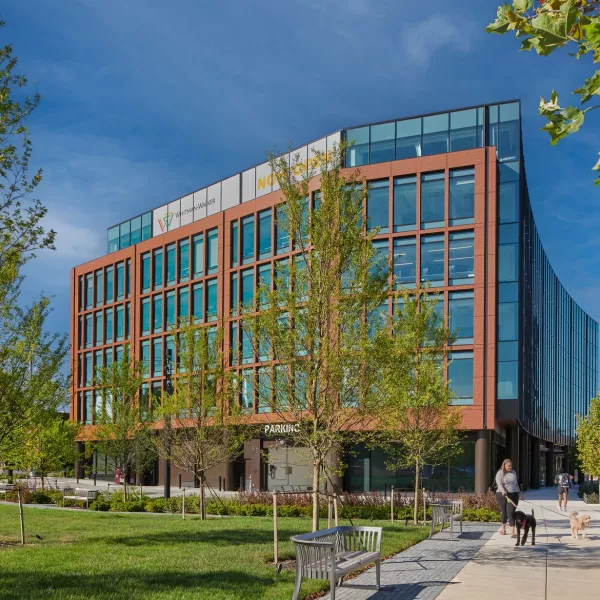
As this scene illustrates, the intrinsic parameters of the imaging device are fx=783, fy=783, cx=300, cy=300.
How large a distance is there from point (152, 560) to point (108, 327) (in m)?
54.3

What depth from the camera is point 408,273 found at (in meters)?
44.6

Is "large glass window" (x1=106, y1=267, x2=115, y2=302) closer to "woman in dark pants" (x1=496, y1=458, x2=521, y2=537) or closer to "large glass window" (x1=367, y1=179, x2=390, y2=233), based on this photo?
"large glass window" (x1=367, y1=179, x2=390, y2=233)

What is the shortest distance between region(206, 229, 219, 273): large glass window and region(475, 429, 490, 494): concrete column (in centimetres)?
2272

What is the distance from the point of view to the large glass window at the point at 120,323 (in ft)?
210

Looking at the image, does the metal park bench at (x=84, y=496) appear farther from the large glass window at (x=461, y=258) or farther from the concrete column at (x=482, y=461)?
the large glass window at (x=461, y=258)

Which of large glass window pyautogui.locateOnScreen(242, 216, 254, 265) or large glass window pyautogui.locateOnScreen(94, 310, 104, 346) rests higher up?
large glass window pyautogui.locateOnScreen(242, 216, 254, 265)

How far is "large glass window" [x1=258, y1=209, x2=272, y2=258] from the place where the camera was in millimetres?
51031

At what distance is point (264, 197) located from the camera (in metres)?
51.6

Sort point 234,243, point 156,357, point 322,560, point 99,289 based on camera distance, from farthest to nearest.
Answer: point 99,289
point 156,357
point 234,243
point 322,560

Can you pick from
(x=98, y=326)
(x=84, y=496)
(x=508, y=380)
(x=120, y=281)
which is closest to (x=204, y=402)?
(x=84, y=496)

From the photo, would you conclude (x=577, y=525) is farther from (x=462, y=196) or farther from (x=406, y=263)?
(x=462, y=196)

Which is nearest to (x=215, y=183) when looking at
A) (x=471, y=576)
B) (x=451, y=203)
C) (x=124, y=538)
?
(x=451, y=203)

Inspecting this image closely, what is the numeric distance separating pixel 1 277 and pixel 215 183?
43.2 m

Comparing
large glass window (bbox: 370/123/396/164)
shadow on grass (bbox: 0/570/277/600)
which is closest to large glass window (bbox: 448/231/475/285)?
large glass window (bbox: 370/123/396/164)
